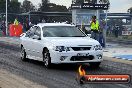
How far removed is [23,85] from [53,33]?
15.8 ft

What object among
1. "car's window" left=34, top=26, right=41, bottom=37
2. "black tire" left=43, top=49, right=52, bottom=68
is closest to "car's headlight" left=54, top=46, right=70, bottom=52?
"black tire" left=43, top=49, right=52, bottom=68

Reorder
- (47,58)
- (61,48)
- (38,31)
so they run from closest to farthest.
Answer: (61,48), (47,58), (38,31)

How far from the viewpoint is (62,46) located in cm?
1187

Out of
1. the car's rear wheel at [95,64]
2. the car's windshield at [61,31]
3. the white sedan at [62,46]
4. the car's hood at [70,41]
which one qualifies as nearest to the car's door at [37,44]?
the white sedan at [62,46]

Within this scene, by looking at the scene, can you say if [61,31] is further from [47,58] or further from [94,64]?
[94,64]

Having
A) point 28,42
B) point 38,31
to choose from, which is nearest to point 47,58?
point 38,31

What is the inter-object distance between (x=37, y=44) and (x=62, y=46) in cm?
170

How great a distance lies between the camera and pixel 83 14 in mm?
32188

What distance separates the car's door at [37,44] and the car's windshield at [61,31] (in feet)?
0.85

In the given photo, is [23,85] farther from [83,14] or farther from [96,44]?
[83,14]

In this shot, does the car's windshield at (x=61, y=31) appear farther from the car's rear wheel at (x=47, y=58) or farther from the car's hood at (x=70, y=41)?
the car's rear wheel at (x=47, y=58)

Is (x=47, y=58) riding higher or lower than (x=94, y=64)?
higher

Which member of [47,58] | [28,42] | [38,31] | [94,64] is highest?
[38,31]

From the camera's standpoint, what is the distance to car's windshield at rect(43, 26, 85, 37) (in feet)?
43.1
